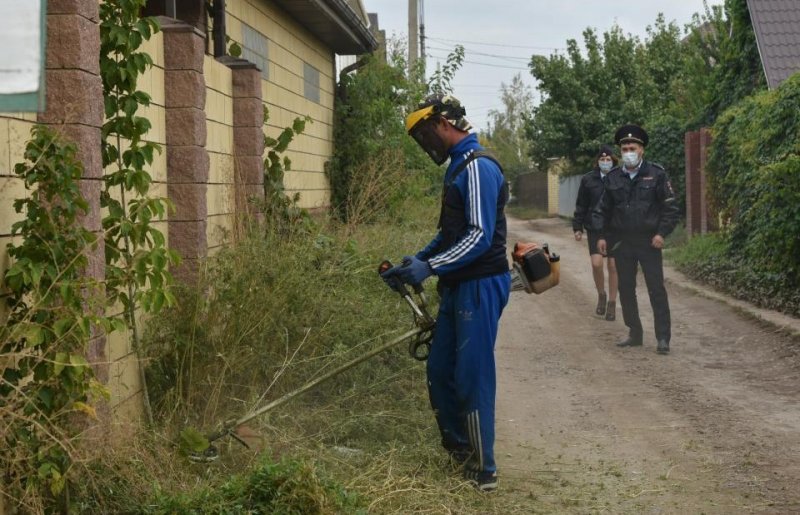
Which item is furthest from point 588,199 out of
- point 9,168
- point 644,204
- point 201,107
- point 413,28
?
point 413,28

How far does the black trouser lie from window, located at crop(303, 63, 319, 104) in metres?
5.22

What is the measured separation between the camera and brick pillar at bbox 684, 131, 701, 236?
2172 cm

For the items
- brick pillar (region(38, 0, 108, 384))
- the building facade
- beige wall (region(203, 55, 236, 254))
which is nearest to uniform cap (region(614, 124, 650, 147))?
the building facade

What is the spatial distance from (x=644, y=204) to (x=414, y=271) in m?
5.45

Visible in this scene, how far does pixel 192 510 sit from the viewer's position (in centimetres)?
471

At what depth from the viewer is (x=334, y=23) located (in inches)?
576

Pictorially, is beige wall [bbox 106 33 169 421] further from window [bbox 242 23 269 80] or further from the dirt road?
window [bbox 242 23 269 80]

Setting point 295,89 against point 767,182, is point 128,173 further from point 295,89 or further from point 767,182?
point 767,182

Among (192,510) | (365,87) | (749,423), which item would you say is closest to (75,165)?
(192,510)

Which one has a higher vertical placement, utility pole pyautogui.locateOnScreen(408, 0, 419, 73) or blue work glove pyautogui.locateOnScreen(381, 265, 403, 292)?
utility pole pyautogui.locateOnScreen(408, 0, 419, 73)

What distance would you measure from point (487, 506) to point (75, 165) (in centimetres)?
254

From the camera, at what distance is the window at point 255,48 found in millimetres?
11414

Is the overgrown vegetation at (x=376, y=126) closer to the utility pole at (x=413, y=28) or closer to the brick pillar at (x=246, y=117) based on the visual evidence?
the brick pillar at (x=246, y=117)

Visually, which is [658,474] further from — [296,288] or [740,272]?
[740,272]
